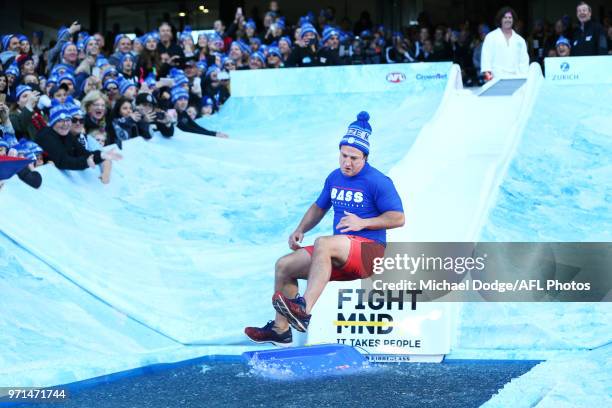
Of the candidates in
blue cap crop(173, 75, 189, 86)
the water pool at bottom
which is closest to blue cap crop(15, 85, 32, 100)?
blue cap crop(173, 75, 189, 86)

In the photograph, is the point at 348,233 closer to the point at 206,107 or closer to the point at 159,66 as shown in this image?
the point at 159,66

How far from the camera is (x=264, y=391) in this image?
17.3 ft

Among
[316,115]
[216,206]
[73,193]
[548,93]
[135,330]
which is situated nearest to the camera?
[135,330]

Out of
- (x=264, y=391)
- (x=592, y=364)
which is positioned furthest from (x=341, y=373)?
(x=592, y=364)

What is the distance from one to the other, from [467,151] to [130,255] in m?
3.61

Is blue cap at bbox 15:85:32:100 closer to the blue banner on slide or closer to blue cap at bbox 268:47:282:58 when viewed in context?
the blue banner on slide

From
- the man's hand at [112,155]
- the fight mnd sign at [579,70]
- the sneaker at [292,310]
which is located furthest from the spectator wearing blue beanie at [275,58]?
the sneaker at [292,310]

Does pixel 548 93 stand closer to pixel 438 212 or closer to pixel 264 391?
pixel 438 212

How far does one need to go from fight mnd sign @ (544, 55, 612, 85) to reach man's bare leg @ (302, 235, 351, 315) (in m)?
7.85

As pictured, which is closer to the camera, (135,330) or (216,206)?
(135,330)

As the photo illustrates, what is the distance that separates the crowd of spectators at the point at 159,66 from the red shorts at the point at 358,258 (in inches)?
136

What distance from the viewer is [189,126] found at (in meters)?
11.8

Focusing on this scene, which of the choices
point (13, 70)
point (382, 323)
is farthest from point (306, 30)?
point (382, 323)

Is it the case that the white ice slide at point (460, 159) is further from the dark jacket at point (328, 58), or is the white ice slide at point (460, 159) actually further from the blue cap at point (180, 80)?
the blue cap at point (180, 80)
